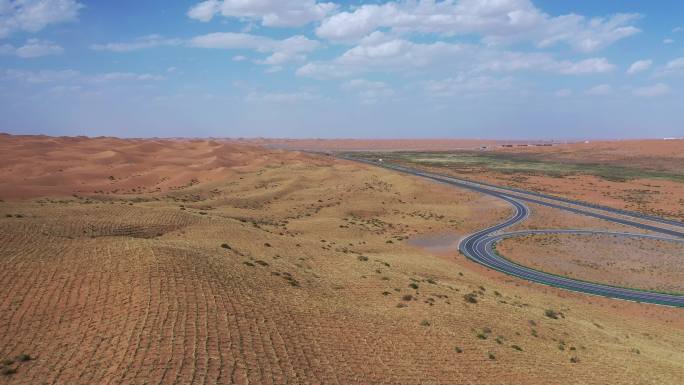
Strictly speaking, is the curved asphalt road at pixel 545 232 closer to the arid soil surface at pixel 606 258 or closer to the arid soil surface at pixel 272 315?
the arid soil surface at pixel 606 258

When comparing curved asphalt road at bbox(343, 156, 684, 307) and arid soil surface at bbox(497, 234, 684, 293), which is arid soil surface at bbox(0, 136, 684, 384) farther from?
arid soil surface at bbox(497, 234, 684, 293)

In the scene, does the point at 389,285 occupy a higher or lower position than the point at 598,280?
higher

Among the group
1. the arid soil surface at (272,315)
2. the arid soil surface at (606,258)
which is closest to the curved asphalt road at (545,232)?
the arid soil surface at (606,258)

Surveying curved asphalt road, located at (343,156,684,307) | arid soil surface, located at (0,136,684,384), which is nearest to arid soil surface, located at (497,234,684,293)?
curved asphalt road, located at (343,156,684,307)

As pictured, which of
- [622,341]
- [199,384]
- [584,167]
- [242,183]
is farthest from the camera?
[584,167]

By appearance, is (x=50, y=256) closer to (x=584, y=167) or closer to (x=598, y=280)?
(x=598, y=280)

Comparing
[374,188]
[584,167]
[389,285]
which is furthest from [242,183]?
[584,167]
